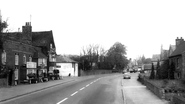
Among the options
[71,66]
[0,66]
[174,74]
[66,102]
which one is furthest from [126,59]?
[66,102]

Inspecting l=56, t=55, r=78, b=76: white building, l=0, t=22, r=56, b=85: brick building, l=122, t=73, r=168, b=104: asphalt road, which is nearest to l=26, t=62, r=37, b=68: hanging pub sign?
l=0, t=22, r=56, b=85: brick building

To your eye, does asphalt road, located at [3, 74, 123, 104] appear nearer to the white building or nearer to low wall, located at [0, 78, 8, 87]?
low wall, located at [0, 78, 8, 87]

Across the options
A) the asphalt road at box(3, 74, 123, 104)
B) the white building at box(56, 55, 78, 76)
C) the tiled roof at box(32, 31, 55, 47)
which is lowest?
the asphalt road at box(3, 74, 123, 104)

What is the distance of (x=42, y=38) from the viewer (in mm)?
50625

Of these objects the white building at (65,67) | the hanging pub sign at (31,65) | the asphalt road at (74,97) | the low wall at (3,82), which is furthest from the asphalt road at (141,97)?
the white building at (65,67)

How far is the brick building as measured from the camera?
30.3m

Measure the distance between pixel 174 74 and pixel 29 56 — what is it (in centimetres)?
2342

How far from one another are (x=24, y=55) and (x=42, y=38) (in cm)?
1392

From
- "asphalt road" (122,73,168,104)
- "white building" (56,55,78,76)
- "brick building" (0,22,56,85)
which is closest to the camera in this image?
"asphalt road" (122,73,168,104)

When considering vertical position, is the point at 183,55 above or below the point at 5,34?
below

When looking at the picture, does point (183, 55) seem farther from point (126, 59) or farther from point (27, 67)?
point (126, 59)

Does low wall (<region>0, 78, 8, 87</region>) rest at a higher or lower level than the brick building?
lower

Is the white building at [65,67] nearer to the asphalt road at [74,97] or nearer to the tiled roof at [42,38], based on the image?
the tiled roof at [42,38]

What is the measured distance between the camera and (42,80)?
39.4m
